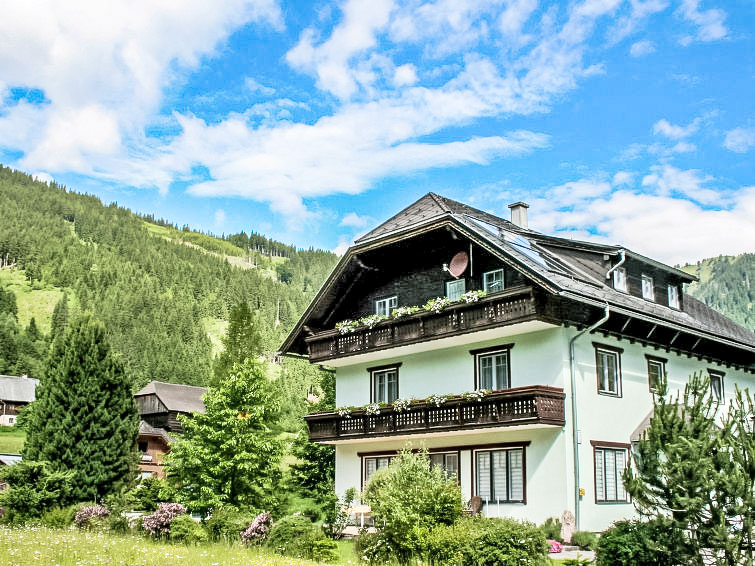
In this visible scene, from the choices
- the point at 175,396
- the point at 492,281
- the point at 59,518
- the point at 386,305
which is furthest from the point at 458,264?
the point at 175,396

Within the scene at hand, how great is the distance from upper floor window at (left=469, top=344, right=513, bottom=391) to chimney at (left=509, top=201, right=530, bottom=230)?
24.5 ft

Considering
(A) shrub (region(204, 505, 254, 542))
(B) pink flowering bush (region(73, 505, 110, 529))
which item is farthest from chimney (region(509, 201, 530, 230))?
(B) pink flowering bush (region(73, 505, 110, 529))

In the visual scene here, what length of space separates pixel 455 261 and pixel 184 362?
347 feet

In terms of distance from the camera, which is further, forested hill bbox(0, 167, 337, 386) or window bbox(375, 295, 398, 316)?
forested hill bbox(0, 167, 337, 386)

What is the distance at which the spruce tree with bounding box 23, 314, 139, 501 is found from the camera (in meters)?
29.0

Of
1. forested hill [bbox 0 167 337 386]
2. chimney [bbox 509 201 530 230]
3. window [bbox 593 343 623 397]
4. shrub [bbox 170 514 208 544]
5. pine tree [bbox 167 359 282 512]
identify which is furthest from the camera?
forested hill [bbox 0 167 337 386]

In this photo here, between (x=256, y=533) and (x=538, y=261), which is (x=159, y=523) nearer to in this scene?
(x=256, y=533)

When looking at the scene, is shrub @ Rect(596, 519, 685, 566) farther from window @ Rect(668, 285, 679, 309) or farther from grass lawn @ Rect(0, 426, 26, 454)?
grass lawn @ Rect(0, 426, 26, 454)

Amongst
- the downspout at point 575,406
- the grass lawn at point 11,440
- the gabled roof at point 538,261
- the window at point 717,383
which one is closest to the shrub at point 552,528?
the downspout at point 575,406

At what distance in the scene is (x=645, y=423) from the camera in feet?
83.6

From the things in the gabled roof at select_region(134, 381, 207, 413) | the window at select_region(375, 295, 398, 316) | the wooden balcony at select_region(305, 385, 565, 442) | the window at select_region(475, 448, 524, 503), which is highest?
the window at select_region(375, 295, 398, 316)

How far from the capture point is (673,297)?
2998cm

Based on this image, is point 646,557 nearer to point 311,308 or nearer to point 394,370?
point 394,370

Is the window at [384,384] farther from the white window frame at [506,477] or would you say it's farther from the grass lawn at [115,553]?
the grass lawn at [115,553]
